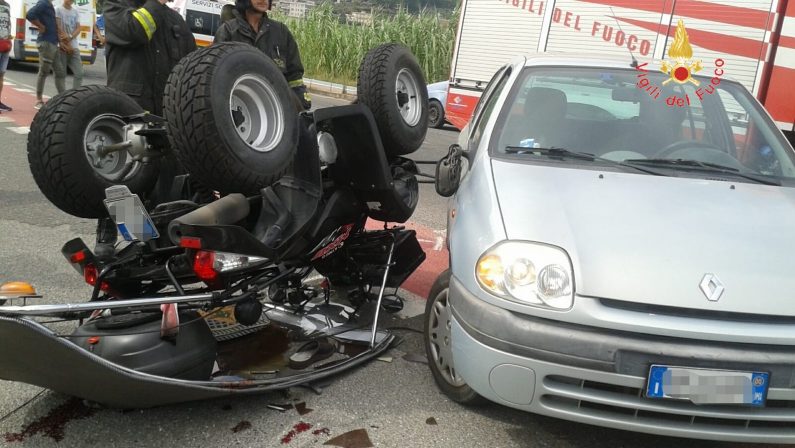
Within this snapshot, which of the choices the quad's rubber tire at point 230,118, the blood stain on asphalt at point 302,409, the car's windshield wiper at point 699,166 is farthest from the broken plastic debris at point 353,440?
the car's windshield wiper at point 699,166

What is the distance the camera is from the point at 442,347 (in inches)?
128

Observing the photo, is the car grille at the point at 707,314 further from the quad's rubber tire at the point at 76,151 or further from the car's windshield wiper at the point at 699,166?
the quad's rubber tire at the point at 76,151

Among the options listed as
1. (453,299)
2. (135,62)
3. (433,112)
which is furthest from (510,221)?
(433,112)

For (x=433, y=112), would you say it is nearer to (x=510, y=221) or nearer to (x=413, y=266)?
(x=413, y=266)

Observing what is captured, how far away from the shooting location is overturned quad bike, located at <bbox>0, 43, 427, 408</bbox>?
2668mm

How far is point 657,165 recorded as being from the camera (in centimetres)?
328

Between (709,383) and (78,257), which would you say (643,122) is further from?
(78,257)

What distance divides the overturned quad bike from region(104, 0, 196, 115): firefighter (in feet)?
3.59

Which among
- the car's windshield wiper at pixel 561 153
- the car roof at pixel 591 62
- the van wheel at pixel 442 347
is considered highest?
the car roof at pixel 591 62

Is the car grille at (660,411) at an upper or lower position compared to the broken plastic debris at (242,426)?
upper

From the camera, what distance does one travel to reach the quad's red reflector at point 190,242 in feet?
9.25

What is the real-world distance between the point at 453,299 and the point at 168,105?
142 cm

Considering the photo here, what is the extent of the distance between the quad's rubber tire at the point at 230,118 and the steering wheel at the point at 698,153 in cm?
185

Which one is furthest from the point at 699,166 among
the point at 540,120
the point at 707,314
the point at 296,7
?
the point at 296,7
